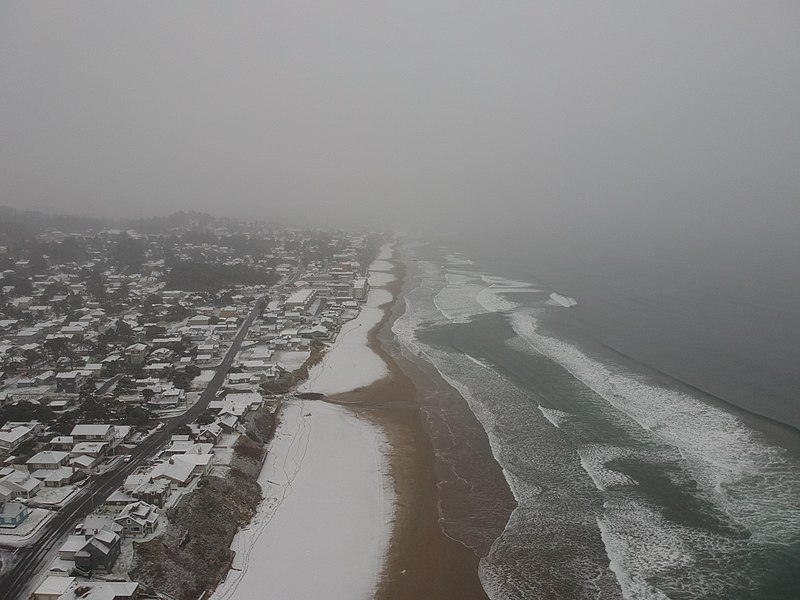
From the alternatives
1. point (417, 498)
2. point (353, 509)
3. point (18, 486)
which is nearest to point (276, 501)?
point (353, 509)

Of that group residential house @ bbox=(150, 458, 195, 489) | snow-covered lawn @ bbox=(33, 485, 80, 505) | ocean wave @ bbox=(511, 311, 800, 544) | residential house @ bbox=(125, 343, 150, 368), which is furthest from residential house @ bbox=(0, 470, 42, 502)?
ocean wave @ bbox=(511, 311, 800, 544)

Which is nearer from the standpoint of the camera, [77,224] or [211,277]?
[211,277]

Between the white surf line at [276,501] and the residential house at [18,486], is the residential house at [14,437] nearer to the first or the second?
the residential house at [18,486]

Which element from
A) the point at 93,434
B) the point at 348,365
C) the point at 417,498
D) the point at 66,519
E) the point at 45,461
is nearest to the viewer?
the point at 66,519

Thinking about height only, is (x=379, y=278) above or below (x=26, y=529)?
above

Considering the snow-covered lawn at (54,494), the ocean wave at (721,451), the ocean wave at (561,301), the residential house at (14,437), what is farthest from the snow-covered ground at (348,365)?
the ocean wave at (561,301)

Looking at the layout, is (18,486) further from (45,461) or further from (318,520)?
(318,520)

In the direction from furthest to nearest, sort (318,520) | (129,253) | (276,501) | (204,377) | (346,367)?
1. (129,253)
2. (346,367)
3. (204,377)
4. (276,501)
5. (318,520)
